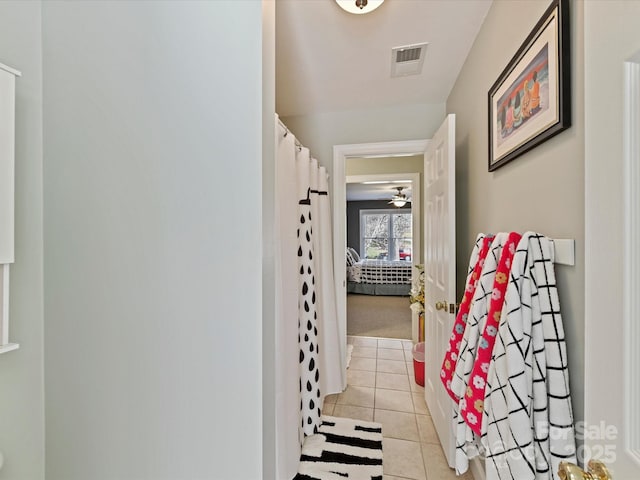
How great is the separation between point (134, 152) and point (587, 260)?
1.17m

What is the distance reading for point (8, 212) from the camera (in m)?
0.77

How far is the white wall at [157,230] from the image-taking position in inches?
34.7

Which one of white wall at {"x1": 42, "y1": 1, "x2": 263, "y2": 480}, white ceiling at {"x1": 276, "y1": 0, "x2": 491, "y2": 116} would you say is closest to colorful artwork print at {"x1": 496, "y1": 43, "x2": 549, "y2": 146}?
white ceiling at {"x1": 276, "y1": 0, "x2": 491, "y2": 116}

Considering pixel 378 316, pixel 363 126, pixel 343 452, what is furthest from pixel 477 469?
pixel 378 316

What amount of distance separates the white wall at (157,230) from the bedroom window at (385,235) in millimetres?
8756

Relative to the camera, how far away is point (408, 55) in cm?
189

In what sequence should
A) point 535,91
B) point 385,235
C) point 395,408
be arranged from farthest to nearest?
point 385,235
point 395,408
point 535,91

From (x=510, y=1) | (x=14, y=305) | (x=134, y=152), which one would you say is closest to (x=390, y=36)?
(x=510, y=1)

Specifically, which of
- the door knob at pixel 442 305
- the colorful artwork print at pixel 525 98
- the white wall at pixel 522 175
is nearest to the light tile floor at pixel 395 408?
the door knob at pixel 442 305

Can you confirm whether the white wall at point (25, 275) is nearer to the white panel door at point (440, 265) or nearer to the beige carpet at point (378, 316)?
the white panel door at point (440, 265)

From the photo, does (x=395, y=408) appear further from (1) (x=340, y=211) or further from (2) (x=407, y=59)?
(2) (x=407, y=59)

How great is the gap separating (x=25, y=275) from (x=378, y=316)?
451 centimetres

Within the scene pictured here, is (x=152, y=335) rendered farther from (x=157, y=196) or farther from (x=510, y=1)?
(x=510, y=1)

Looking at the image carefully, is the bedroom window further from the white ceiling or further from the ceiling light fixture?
the ceiling light fixture
